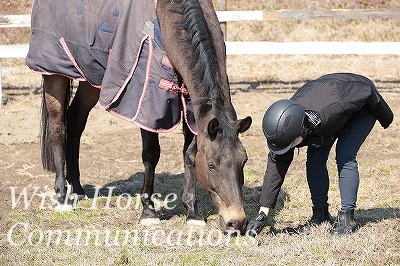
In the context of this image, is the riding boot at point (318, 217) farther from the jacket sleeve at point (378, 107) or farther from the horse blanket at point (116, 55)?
the horse blanket at point (116, 55)

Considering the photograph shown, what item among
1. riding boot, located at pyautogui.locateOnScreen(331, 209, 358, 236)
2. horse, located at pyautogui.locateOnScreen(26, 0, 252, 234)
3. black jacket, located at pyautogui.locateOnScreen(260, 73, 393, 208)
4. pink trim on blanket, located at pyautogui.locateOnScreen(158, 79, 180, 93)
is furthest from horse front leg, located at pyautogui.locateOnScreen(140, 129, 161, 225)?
riding boot, located at pyautogui.locateOnScreen(331, 209, 358, 236)

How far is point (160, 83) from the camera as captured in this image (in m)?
5.40

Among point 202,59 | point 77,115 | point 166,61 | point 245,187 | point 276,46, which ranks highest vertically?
point 202,59

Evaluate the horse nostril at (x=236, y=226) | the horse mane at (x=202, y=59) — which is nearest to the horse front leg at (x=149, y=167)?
the horse mane at (x=202, y=59)

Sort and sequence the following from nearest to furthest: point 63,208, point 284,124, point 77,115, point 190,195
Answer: point 284,124 < point 190,195 < point 63,208 < point 77,115

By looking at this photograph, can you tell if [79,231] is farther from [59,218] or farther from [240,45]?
[240,45]

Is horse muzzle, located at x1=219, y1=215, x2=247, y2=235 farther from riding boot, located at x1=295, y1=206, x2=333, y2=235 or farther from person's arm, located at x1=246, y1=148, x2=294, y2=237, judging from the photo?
riding boot, located at x1=295, y1=206, x2=333, y2=235

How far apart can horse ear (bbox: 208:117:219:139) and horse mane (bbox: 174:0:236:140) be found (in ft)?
0.20

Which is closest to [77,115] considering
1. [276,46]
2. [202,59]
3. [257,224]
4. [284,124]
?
[202,59]

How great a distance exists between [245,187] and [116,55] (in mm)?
1789

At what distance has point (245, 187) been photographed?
661 centimetres

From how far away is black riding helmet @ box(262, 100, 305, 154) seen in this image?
15.3 feet

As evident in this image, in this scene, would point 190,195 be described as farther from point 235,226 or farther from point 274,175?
point 235,226

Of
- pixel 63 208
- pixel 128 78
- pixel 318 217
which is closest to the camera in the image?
pixel 318 217
